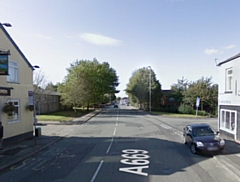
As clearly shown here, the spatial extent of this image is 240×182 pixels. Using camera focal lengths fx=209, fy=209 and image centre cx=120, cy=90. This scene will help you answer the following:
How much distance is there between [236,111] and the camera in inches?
513

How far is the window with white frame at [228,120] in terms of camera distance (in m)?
13.5

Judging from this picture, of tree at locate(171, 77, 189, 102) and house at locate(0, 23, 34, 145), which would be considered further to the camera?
tree at locate(171, 77, 189, 102)

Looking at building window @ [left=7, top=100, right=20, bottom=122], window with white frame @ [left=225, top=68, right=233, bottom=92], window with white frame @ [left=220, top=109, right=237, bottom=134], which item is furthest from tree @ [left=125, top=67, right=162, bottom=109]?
building window @ [left=7, top=100, right=20, bottom=122]

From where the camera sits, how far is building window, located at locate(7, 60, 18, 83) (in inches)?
518

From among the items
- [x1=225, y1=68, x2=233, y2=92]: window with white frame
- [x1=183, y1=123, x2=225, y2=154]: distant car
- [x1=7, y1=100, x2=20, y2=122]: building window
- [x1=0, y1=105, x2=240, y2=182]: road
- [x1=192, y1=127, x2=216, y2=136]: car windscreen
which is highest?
[x1=225, y1=68, x2=233, y2=92]: window with white frame

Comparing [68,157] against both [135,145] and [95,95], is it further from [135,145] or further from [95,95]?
[95,95]

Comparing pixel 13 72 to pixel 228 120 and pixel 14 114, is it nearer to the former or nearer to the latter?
pixel 14 114

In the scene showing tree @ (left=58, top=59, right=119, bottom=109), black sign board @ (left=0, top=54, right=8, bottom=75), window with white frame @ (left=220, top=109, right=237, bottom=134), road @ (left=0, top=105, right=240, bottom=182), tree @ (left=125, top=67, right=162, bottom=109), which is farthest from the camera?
tree @ (left=125, top=67, right=162, bottom=109)

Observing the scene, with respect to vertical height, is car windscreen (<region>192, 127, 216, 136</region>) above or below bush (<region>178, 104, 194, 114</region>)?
above

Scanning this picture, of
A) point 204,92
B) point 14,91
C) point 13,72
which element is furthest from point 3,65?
point 204,92

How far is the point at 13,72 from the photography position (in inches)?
535

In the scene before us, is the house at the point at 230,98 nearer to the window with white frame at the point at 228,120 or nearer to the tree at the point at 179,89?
the window with white frame at the point at 228,120

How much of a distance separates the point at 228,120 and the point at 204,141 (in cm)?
567

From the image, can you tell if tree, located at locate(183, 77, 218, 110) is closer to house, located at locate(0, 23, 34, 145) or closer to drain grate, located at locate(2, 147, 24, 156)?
house, located at locate(0, 23, 34, 145)
